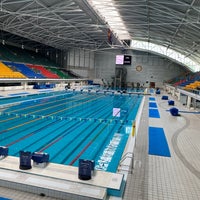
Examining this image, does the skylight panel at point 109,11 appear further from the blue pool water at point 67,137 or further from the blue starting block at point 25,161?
the blue starting block at point 25,161

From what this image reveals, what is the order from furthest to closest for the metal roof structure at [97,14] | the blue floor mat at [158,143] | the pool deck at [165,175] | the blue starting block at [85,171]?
the metal roof structure at [97,14], the blue floor mat at [158,143], the blue starting block at [85,171], the pool deck at [165,175]

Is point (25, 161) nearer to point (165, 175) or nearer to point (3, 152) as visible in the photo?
point (3, 152)

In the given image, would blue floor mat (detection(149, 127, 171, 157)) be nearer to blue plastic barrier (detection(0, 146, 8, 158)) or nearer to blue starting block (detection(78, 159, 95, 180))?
blue starting block (detection(78, 159, 95, 180))

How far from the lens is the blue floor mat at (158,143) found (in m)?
6.05

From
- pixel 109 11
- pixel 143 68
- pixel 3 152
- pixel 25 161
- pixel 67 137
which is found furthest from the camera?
pixel 143 68

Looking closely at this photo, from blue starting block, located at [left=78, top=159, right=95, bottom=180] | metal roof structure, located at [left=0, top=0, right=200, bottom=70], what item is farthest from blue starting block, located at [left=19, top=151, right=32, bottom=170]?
metal roof structure, located at [left=0, top=0, right=200, bottom=70]

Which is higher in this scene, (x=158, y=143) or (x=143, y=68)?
(x=143, y=68)

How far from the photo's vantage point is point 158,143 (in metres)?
6.91

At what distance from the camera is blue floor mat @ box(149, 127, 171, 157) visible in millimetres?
6054

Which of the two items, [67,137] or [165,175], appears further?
[67,137]

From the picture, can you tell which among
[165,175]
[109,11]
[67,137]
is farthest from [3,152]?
[109,11]

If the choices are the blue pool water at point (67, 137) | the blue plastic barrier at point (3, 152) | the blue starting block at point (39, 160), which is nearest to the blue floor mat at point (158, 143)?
the blue pool water at point (67, 137)

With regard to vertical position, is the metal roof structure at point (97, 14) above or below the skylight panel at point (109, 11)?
below

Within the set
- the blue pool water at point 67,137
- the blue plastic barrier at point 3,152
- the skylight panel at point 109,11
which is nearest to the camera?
the blue plastic barrier at point 3,152
